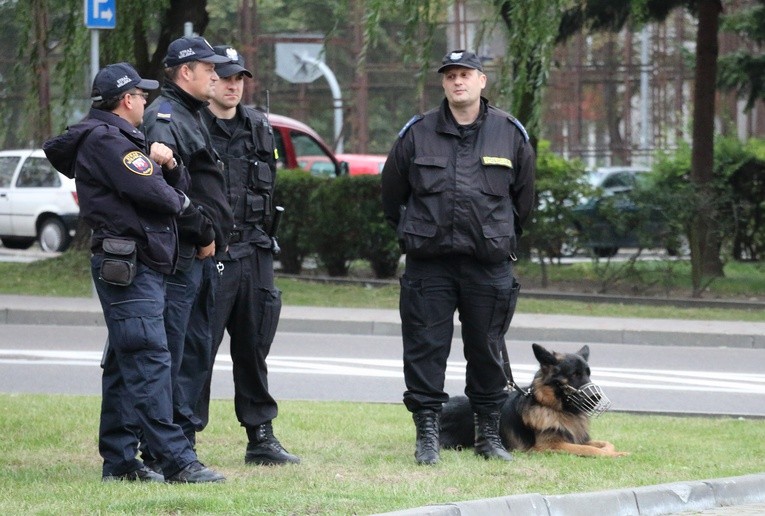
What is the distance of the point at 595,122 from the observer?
42281mm

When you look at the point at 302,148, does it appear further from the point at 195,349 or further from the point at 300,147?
the point at 195,349

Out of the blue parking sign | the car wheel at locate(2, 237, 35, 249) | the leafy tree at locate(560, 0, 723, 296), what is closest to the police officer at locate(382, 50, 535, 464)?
the blue parking sign

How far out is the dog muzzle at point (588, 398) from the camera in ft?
22.8

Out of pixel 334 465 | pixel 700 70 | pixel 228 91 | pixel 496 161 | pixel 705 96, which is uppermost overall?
pixel 700 70

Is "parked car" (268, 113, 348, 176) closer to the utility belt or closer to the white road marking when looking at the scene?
the white road marking

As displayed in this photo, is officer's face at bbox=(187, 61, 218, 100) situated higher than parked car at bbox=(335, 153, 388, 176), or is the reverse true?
officer's face at bbox=(187, 61, 218, 100)

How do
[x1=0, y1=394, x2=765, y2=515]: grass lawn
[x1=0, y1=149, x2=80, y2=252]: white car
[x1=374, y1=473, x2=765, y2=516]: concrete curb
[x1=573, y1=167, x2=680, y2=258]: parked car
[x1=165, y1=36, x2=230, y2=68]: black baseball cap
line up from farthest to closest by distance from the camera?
[x1=0, y1=149, x2=80, y2=252]: white car → [x1=573, y1=167, x2=680, y2=258]: parked car → [x1=165, y1=36, x2=230, y2=68]: black baseball cap → [x1=0, y1=394, x2=765, y2=515]: grass lawn → [x1=374, y1=473, x2=765, y2=516]: concrete curb

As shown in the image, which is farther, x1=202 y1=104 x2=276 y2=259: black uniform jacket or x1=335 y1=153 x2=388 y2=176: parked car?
x1=335 y1=153 x2=388 y2=176: parked car

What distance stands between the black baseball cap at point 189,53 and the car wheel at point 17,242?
20713 mm

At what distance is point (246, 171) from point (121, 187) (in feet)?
3.04

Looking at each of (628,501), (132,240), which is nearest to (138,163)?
(132,240)

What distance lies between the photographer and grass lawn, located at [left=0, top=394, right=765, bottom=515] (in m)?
5.39

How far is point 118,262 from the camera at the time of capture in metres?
5.79

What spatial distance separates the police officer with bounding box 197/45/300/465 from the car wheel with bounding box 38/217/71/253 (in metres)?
18.9
